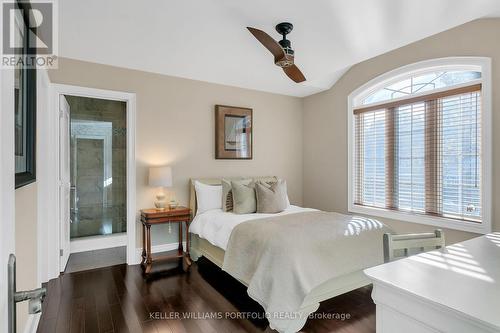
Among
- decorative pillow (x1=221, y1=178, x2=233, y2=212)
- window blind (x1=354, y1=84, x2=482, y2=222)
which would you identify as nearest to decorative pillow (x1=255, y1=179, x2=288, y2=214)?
decorative pillow (x1=221, y1=178, x2=233, y2=212)

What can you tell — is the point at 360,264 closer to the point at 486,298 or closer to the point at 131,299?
the point at 486,298

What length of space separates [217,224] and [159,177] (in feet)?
3.28

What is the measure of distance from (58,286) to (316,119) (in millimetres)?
4489

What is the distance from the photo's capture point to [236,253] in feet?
9.32

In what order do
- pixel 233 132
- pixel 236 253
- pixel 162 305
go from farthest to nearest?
1. pixel 233 132
2. pixel 236 253
3. pixel 162 305

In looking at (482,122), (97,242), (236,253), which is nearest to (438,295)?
(236,253)

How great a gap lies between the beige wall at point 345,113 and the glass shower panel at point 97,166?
3461 millimetres

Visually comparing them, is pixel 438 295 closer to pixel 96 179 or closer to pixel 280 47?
pixel 280 47

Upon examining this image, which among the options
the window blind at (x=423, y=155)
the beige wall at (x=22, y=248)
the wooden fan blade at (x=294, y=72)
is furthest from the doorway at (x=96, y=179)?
the window blind at (x=423, y=155)

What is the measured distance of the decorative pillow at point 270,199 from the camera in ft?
12.1

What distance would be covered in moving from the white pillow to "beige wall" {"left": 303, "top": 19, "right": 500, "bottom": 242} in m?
2.03

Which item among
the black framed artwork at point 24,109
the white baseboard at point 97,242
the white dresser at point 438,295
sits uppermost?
the black framed artwork at point 24,109

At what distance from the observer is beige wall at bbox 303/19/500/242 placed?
9.77 feet

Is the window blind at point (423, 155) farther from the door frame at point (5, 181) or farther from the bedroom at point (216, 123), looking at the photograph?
the door frame at point (5, 181)
